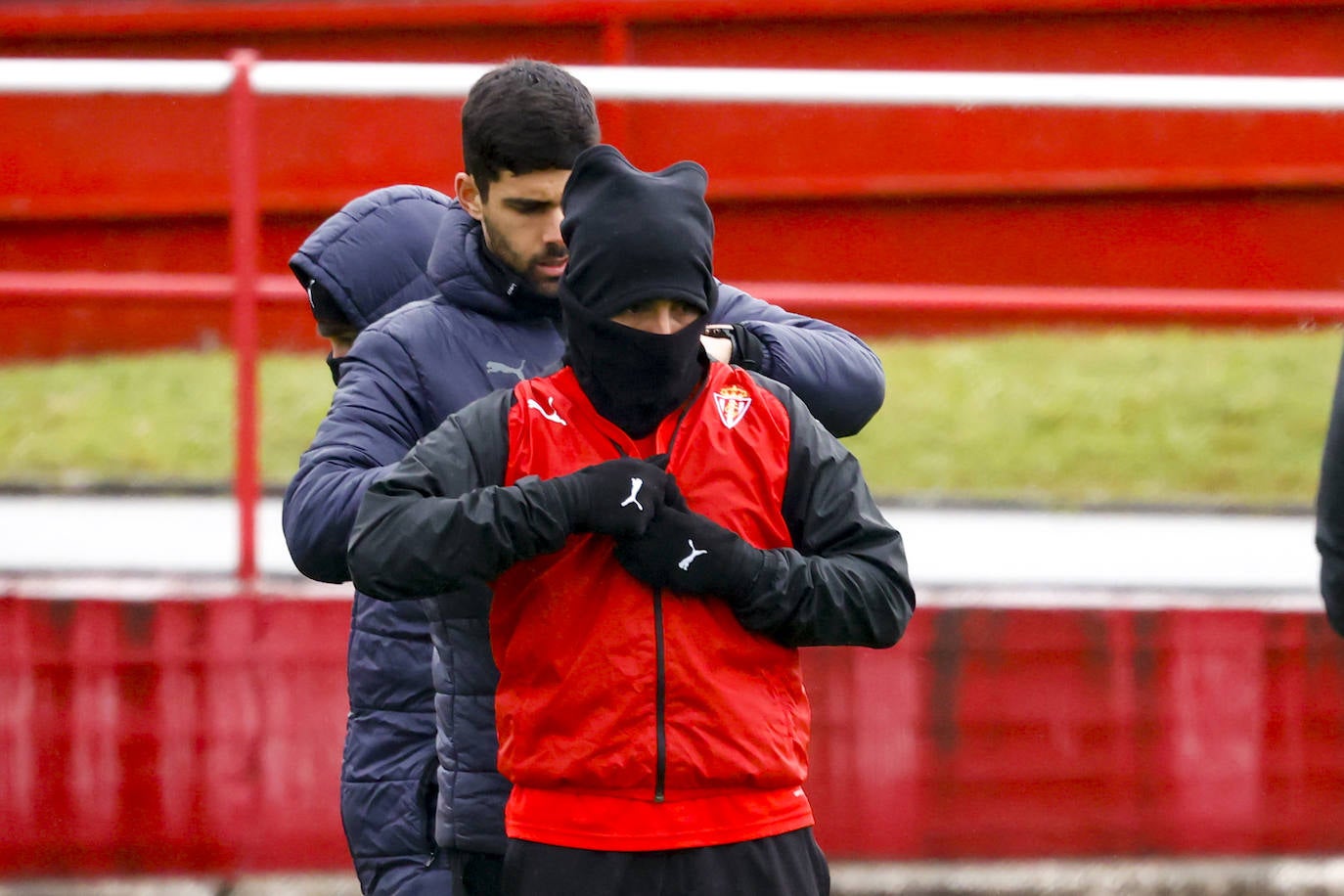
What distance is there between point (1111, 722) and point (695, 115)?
570 centimetres

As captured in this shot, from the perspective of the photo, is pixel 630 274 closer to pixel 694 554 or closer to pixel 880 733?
pixel 694 554

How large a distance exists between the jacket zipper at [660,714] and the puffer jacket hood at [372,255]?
38.6 inches

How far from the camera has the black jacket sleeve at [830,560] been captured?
2215mm

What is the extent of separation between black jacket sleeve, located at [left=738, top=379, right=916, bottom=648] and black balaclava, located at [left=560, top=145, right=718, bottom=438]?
162mm

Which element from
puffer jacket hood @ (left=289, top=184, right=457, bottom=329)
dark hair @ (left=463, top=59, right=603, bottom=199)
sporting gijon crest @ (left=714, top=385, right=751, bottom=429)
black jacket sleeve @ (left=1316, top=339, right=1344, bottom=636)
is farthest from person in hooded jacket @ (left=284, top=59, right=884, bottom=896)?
black jacket sleeve @ (left=1316, top=339, right=1344, bottom=636)

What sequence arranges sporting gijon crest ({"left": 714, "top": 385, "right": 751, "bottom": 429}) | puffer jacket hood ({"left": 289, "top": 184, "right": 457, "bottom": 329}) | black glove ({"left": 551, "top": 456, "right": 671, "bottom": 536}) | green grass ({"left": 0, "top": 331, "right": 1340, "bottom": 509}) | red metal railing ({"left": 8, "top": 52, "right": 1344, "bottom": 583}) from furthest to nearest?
green grass ({"left": 0, "top": 331, "right": 1340, "bottom": 509}) → red metal railing ({"left": 8, "top": 52, "right": 1344, "bottom": 583}) → puffer jacket hood ({"left": 289, "top": 184, "right": 457, "bottom": 329}) → sporting gijon crest ({"left": 714, "top": 385, "right": 751, "bottom": 429}) → black glove ({"left": 551, "top": 456, "right": 671, "bottom": 536})

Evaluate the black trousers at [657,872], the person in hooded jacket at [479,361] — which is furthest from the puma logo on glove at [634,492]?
the black trousers at [657,872]

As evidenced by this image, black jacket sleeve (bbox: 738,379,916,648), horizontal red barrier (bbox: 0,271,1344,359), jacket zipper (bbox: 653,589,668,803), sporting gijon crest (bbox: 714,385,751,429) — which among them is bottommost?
jacket zipper (bbox: 653,589,668,803)

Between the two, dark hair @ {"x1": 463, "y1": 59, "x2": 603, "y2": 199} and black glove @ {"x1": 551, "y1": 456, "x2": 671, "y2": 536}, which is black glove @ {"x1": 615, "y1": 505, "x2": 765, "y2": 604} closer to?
black glove @ {"x1": 551, "y1": 456, "x2": 671, "y2": 536}

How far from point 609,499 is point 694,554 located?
12 centimetres

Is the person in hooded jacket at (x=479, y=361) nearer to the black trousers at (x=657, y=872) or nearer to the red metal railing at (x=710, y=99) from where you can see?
the black trousers at (x=657, y=872)

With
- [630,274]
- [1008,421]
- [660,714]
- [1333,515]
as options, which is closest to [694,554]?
[660,714]

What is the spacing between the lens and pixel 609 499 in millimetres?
2119

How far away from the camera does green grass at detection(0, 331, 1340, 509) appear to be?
7914 millimetres
